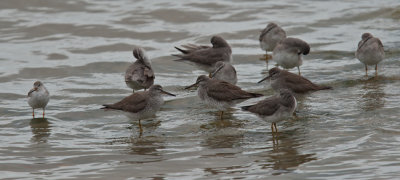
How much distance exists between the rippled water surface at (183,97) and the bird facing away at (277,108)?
31cm

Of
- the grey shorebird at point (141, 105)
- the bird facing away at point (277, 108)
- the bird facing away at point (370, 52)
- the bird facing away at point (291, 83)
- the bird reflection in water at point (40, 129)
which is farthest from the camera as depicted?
the bird facing away at point (370, 52)

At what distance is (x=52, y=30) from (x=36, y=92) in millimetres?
7369

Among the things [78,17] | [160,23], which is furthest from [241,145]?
[78,17]

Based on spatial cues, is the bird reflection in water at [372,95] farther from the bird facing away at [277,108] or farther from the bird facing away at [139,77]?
the bird facing away at [139,77]

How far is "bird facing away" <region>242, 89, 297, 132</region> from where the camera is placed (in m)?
9.83

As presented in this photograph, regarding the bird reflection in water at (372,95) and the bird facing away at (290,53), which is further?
the bird facing away at (290,53)

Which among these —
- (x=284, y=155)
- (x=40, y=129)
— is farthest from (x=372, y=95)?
(x=40, y=129)

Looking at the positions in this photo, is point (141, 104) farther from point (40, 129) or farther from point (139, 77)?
point (139, 77)

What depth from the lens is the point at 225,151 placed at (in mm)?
9344

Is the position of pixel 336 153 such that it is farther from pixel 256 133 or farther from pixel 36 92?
pixel 36 92

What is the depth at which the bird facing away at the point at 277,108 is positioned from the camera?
9828 mm

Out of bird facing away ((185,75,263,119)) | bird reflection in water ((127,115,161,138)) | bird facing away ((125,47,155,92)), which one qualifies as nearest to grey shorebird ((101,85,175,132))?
bird reflection in water ((127,115,161,138))

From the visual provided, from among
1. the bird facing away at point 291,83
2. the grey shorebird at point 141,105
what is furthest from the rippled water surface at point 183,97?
the bird facing away at point 291,83

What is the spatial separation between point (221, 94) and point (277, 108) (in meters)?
1.56
